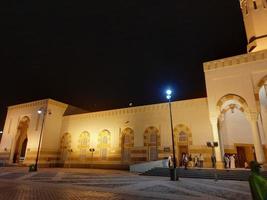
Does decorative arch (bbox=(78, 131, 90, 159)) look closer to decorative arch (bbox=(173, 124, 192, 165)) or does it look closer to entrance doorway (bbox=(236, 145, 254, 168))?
decorative arch (bbox=(173, 124, 192, 165))

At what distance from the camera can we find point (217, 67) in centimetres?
1939

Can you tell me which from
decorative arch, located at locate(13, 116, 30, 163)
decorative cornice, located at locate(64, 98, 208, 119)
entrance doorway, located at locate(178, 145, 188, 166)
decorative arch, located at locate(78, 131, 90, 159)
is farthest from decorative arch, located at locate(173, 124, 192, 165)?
decorative arch, located at locate(13, 116, 30, 163)

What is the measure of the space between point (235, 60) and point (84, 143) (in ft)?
70.0

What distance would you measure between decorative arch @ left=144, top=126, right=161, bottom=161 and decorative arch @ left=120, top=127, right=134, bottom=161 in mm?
1993

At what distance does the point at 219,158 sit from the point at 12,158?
29.6m

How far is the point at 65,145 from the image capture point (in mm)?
29453

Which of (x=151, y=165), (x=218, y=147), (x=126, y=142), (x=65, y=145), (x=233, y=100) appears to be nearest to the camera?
(x=218, y=147)

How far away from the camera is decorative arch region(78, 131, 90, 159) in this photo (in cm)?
2739

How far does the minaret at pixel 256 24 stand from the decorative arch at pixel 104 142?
63.3ft

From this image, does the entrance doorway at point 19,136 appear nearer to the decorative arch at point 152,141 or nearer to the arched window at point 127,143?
the arched window at point 127,143

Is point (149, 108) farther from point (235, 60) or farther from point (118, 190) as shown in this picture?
point (118, 190)

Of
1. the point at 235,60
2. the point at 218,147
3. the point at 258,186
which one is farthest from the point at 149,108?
the point at 258,186

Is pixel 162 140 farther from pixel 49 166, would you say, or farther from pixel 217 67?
pixel 49 166

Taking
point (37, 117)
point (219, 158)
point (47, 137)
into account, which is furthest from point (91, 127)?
point (219, 158)
